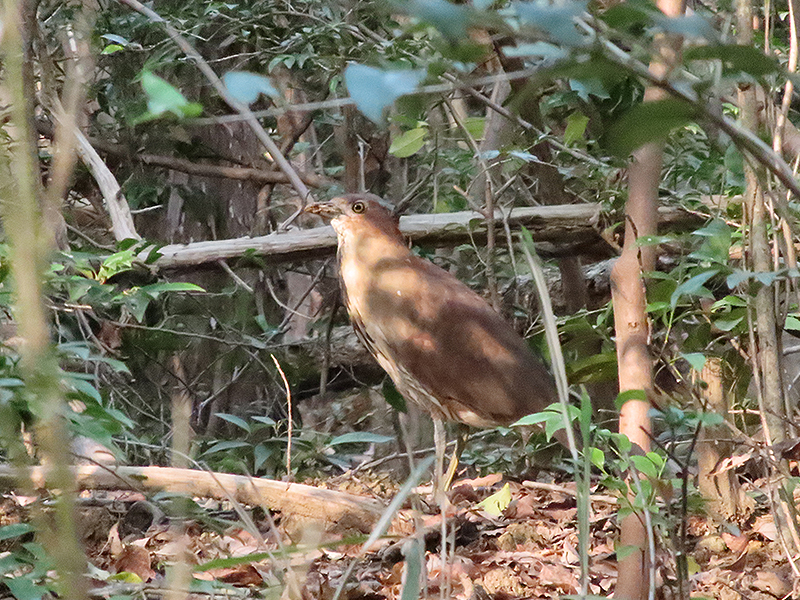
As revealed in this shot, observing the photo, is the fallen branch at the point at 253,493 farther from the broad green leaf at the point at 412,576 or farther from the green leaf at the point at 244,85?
the green leaf at the point at 244,85

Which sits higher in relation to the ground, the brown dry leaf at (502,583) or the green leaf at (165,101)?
the green leaf at (165,101)

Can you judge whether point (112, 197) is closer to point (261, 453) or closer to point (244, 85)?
point (261, 453)

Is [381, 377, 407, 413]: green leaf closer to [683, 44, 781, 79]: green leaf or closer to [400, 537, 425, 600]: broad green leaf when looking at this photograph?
[400, 537, 425, 600]: broad green leaf

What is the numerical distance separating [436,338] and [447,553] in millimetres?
1166

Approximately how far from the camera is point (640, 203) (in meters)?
1.91

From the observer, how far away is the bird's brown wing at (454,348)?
374 cm

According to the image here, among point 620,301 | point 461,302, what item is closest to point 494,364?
point 461,302

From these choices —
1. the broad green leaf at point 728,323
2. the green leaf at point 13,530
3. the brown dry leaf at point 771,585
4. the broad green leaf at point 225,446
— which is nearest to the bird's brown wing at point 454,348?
the broad green leaf at point 225,446

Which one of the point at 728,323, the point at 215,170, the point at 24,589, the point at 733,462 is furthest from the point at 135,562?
the point at 215,170

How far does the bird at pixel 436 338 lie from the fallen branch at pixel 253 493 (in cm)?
98

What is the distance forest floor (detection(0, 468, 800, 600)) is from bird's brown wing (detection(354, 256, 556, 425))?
52 cm

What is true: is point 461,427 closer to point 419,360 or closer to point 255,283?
point 419,360

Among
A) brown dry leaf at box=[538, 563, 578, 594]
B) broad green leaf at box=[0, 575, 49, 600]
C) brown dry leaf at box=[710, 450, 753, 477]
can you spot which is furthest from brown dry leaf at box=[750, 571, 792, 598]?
broad green leaf at box=[0, 575, 49, 600]

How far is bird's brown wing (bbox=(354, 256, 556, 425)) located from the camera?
3740 millimetres
